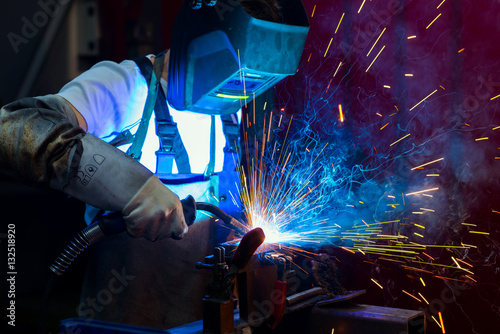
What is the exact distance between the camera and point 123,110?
5.97ft

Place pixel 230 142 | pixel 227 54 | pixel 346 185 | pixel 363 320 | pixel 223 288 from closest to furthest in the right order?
pixel 223 288 < pixel 363 320 < pixel 227 54 < pixel 230 142 < pixel 346 185

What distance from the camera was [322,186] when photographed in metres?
2.83

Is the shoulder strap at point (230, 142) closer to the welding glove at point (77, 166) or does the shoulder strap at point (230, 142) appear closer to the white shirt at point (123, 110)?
the white shirt at point (123, 110)

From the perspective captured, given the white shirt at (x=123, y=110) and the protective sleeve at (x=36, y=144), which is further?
the white shirt at (x=123, y=110)

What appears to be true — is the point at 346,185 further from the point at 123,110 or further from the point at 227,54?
the point at 123,110

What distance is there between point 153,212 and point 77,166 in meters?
0.26

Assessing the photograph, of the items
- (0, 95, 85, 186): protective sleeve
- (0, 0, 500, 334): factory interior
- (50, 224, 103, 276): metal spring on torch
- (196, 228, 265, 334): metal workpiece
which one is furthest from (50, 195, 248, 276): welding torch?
(0, 0, 500, 334): factory interior

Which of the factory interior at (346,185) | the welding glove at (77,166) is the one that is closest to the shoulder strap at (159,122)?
the factory interior at (346,185)

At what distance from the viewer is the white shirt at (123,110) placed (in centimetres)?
166

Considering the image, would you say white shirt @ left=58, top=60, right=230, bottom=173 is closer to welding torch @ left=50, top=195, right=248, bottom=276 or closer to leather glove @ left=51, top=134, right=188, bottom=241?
leather glove @ left=51, top=134, right=188, bottom=241

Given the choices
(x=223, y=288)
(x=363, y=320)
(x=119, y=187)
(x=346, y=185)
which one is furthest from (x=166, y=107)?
(x=346, y=185)

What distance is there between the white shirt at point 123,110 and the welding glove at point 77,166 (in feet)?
0.76

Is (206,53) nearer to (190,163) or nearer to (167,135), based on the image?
(167,135)

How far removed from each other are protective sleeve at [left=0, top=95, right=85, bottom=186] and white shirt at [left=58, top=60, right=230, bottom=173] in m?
0.26
